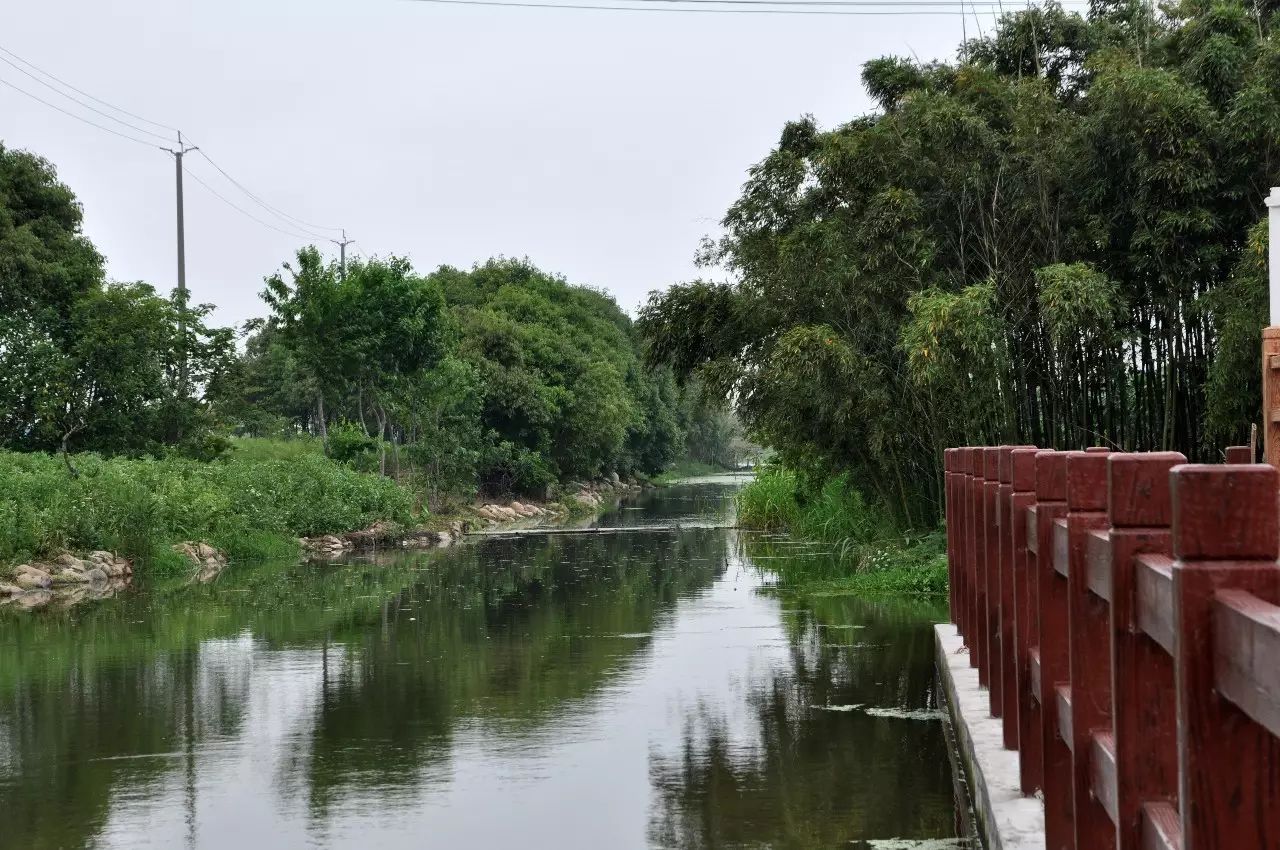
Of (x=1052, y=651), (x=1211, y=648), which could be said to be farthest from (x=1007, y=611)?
(x=1211, y=648)

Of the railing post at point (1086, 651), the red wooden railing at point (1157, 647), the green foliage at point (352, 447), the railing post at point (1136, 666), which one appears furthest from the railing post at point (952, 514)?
the green foliage at point (352, 447)

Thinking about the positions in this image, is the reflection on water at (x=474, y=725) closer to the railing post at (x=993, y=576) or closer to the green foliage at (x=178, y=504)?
the railing post at (x=993, y=576)

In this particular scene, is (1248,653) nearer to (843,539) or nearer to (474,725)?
(474,725)

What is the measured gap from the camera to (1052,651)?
4.47 meters

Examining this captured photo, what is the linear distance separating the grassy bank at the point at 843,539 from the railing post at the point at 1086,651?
40.6 ft

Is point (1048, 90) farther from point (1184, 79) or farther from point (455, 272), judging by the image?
point (455, 272)

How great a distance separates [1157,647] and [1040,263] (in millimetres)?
15313

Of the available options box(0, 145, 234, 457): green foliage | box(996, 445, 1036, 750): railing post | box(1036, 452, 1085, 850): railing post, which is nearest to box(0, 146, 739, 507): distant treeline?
box(0, 145, 234, 457): green foliage

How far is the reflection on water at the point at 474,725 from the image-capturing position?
6.77 m

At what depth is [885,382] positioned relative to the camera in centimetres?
1819

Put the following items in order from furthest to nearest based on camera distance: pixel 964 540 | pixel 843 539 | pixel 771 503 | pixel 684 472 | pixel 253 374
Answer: pixel 684 472
pixel 253 374
pixel 771 503
pixel 843 539
pixel 964 540

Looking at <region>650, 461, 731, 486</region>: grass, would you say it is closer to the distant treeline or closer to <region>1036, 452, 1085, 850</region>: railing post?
the distant treeline

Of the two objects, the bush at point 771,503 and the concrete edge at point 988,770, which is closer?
the concrete edge at point 988,770

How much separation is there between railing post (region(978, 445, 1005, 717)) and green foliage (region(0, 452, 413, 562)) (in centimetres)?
1476
